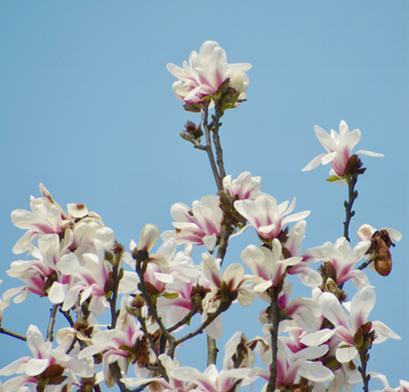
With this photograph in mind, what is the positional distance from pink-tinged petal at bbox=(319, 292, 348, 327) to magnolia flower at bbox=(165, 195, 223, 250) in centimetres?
31

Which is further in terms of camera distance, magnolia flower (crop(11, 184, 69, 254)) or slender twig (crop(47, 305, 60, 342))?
slender twig (crop(47, 305, 60, 342))

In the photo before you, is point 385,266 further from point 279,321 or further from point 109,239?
point 109,239

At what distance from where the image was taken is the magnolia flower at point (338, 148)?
5.30 ft

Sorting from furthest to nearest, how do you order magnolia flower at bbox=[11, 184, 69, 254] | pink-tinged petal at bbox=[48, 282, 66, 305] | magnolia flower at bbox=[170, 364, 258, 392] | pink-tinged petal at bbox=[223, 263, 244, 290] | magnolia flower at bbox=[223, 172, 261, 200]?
magnolia flower at bbox=[223, 172, 261, 200] < magnolia flower at bbox=[11, 184, 69, 254] < pink-tinged petal at bbox=[48, 282, 66, 305] < pink-tinged petal at bbox=[223, 263, 244, 290] < magnolia flower at bbox=[170, 364, 258, 392]

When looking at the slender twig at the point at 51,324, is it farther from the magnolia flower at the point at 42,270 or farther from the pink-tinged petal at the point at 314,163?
the pink-tinged petal at the point at 314,163

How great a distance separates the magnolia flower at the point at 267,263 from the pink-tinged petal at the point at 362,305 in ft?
0.38

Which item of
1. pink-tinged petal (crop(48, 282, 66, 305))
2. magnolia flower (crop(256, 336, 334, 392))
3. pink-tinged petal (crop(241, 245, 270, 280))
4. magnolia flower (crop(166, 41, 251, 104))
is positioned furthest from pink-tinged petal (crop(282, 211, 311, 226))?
magnolia flower (crop(166, 41, 251, 104))

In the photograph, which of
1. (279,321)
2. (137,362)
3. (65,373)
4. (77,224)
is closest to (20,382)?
(65,373)

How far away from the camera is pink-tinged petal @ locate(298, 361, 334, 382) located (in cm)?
109

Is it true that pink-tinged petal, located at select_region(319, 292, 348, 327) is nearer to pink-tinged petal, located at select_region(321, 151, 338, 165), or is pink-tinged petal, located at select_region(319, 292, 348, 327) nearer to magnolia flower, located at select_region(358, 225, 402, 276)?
magnolia flower, located at select_region(358, 225, 402, 276)

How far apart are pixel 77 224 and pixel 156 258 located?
27cm

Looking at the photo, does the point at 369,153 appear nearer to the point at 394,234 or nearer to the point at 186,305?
the point at 394,234

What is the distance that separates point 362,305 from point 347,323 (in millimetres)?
44

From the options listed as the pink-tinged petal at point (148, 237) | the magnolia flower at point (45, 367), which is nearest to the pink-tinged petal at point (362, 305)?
the pink-tinged petal at point (148, 237)
